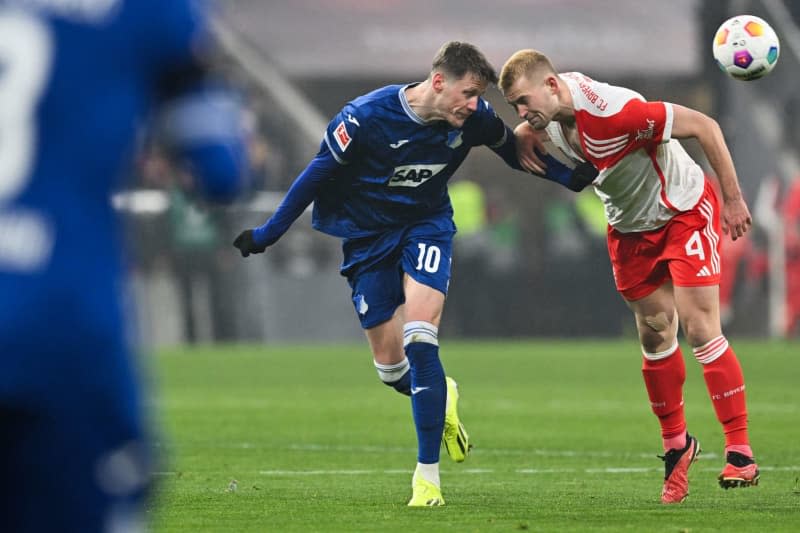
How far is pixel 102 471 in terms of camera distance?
2.85 meters

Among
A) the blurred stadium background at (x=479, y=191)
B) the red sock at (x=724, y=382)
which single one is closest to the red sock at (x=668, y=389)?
the red sock at (x=724, y=382)

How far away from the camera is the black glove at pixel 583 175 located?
7.45m

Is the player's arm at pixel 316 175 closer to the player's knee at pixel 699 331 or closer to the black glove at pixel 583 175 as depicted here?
the black glove at pixel 583 175

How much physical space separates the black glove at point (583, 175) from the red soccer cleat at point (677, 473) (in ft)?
4.14

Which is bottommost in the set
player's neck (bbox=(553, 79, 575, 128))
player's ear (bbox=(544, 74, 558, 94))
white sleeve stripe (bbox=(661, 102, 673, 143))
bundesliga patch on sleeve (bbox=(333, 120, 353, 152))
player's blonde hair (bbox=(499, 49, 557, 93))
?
bundesliga patch on sleeve (bbox=(333, 120, 353, 152))

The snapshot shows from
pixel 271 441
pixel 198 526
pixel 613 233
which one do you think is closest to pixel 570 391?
pixel 271 441

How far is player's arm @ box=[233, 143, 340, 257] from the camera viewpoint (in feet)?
24.8

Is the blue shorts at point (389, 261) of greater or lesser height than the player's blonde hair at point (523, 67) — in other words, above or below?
below

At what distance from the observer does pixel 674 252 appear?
7371 mm

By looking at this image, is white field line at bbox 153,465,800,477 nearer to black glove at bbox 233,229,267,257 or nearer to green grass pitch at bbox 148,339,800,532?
green grass pitch at bbox 148,339,800,532

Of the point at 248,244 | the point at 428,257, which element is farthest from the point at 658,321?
the point at 248,244

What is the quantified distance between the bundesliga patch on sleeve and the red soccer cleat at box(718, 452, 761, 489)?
7.24 feet

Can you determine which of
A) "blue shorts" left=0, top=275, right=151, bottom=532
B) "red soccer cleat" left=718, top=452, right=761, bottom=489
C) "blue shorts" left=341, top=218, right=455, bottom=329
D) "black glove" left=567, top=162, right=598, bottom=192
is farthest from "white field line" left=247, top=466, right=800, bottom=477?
"blue shorts" left=0, top=275, right=151, bottom=532

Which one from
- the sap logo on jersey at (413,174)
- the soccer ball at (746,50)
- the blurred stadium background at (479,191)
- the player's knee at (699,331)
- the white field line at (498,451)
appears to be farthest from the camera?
the blurred stadium background at (479,191)
